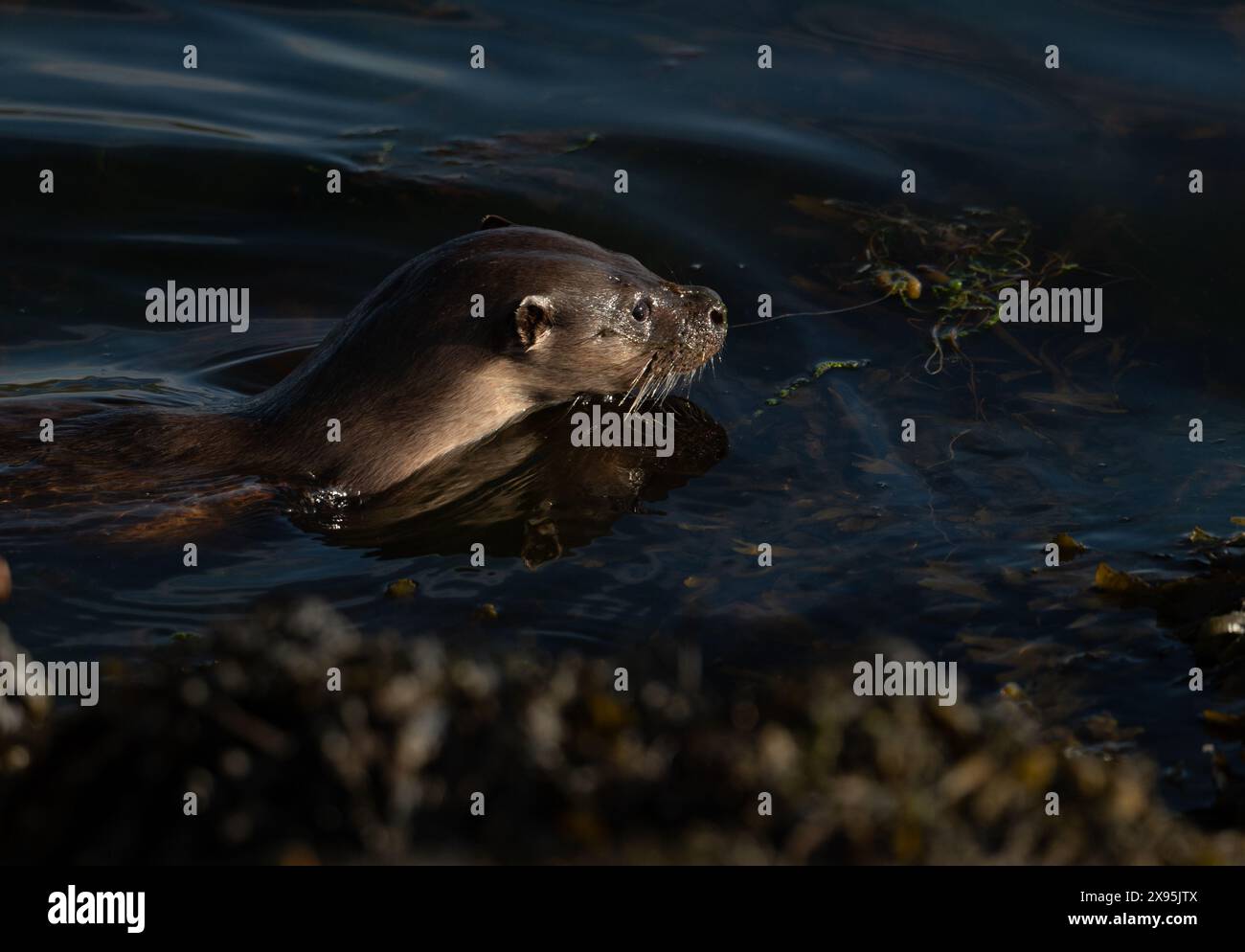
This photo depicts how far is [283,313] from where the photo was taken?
279 inches

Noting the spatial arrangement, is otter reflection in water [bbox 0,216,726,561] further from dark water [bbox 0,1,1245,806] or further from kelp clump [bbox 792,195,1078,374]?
kelp clump [bbox 792,195,1078,374]

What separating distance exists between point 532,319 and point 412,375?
0.48 meters

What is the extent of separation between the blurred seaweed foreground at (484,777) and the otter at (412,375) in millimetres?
2222

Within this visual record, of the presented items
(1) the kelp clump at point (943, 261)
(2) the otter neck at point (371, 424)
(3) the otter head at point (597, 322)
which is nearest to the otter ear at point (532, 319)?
(3) the otter head at point (597, 322)

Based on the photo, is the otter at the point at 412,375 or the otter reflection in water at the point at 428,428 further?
the otter at the point at 412,375

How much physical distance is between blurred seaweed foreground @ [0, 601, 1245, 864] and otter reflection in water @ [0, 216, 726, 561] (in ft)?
6.73

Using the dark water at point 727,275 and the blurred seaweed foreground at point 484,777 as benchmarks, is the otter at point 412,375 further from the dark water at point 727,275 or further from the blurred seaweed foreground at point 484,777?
the blurred seaweed foreground at point 484,777

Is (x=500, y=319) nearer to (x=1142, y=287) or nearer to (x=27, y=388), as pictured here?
(x=27, y=388)

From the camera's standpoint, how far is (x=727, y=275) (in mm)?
7184

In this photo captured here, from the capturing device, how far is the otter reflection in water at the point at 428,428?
212 inches

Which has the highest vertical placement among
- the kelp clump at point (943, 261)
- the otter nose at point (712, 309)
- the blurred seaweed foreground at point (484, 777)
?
the kelp clump at point (943, 261)
